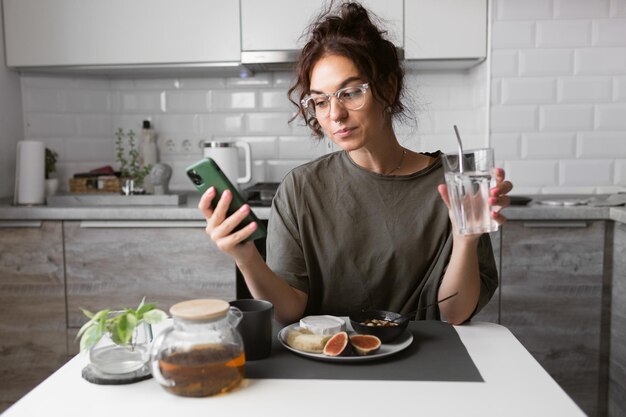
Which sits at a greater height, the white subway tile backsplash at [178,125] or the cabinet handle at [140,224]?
the white subway tile backsplash at [178,125]

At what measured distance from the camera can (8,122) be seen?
2965 millimetres

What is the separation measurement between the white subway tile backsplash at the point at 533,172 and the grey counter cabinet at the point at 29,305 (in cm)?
194

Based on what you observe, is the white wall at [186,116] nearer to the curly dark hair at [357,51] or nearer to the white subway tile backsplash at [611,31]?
the white subway tile backsplash at [611,31]

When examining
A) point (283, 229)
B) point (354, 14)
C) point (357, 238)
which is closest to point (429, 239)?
point (357, 238)

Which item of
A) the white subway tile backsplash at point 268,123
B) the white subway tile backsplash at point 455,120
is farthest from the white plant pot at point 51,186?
the white subway tile backsplash at point 455,120

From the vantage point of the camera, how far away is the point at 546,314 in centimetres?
245

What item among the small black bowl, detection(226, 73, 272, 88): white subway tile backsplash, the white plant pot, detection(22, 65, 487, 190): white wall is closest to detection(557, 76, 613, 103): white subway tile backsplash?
detection(22, 65, 487, 190): white wall

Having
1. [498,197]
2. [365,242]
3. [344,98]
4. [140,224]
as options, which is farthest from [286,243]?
[140,224]

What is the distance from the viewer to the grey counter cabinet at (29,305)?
2.56 metres

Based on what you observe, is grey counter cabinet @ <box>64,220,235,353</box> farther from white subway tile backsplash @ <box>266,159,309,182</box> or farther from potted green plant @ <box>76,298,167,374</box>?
potted green plant @ <box>76,298,167,374</box>

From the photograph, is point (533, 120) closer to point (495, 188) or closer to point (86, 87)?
point (495, 188)

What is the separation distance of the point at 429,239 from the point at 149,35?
1.86 meters

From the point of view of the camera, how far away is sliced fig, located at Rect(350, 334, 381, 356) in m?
Result: 1.05

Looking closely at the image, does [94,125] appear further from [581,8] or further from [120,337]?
[120,337]
